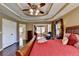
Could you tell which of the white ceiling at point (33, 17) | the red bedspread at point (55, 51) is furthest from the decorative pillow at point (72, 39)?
the white ceiling at point (33, 17)

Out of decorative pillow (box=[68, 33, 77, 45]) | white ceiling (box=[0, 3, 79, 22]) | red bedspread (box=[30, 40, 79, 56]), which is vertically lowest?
red bedspread (box=[30, 40, 79, 56])

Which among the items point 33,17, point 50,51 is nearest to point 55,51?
point 50,51

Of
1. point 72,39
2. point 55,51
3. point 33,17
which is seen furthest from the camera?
point 72,39

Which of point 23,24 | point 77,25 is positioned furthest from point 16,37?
point 77,25

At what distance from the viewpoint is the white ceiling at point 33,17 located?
4.91 ft

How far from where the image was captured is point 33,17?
1787mm

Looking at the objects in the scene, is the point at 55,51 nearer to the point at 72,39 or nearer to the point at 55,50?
the point at 55,50

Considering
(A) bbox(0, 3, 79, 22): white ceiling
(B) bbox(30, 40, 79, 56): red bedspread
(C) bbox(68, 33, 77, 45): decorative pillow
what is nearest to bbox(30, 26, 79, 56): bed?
(B) bbox(30, 40, 79, 56): red bedspread

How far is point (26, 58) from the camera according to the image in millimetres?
729

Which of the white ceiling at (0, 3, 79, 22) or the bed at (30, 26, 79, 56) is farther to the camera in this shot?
the white ceiling at (0, 3, 79, 22)

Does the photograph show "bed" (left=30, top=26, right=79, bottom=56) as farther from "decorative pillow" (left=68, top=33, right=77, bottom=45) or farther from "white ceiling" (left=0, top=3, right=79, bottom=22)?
"white ceiling" (left=0, top=3, right=79, bottom=22)

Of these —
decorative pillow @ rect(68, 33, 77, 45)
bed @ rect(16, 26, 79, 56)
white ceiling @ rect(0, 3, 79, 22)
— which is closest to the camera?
bed @ rect(16, 26, 79, 56)

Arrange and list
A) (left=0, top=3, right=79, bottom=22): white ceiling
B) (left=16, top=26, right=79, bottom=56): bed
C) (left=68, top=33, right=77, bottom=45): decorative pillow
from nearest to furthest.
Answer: (left=16, top=26, right=79, bottom=56): bed < (left=0, top=3, right=79, bottom=22): white ceiling < (left=68, top=33, right=77, bottom=45): decorative pillow

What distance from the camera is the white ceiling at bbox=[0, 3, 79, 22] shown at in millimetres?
1497
